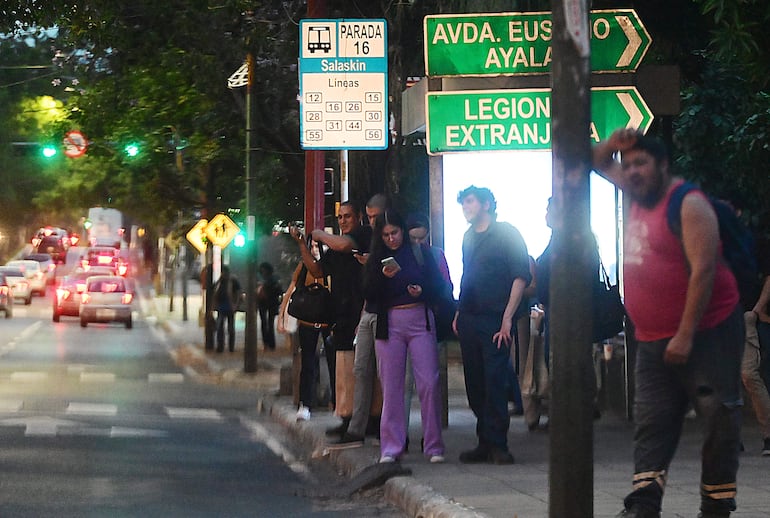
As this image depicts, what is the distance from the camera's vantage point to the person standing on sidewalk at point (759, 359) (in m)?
11.2

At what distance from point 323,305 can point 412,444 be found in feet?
4.69

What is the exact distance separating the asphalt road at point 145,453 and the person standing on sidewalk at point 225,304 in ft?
21.4

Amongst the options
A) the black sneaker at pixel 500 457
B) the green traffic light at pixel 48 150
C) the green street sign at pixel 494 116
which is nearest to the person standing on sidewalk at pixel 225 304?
the green traffic light at pixel 48 150

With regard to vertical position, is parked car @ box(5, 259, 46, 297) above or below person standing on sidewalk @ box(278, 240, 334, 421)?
above

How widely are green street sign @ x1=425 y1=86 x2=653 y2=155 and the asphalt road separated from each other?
9.20 ft

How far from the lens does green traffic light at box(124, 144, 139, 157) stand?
31906mm

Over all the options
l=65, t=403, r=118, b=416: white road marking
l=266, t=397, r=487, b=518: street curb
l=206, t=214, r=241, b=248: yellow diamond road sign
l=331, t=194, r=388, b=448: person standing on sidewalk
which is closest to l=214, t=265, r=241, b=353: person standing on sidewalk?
l=206, t=214, r=241, b=248: yellow diamond road sign

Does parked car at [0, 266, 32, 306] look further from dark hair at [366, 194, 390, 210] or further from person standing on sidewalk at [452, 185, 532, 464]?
person standing on sidewalk at [452, 185, 532, 464]

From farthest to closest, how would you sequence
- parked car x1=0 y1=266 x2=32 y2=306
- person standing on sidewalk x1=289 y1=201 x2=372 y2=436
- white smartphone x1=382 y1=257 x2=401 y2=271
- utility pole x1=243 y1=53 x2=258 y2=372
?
parked car x1=0 y1=266 x2=32 y2=306 → utility pole x1=243 y1=53 x2=258 y2=372 → person standing on sidewalk x1=289 y1=201 x2=372 y2=436 → white smartphone x1=382 y1=257 x2=401 y2=271

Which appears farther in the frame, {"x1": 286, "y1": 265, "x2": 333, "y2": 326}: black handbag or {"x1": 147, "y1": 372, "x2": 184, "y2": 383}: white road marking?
{"x1": 147, "y1": 372, "x2": 184, "y2": 383}: white road marking

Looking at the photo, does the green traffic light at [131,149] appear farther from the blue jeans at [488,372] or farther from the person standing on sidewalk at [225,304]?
the blue jeans at [488,372]

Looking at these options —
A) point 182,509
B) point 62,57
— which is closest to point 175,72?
point 62,57

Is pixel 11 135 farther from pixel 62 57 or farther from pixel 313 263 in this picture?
pixel 313 263

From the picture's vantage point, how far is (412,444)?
12898mm
